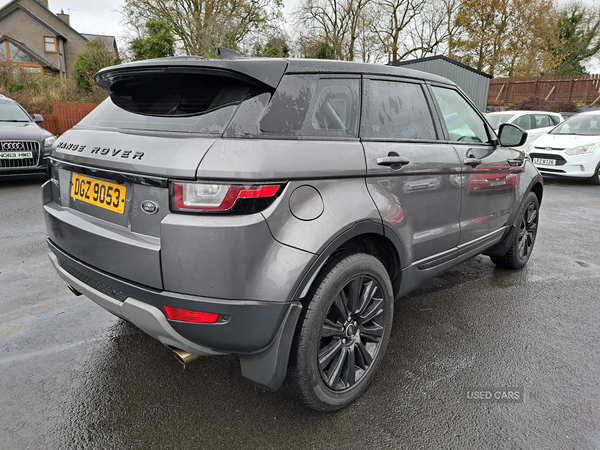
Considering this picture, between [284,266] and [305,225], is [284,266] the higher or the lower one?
the lower one

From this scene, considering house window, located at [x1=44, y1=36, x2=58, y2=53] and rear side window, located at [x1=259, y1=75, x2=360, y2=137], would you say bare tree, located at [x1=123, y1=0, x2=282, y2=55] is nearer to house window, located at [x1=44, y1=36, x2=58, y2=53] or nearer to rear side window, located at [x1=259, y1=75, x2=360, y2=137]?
house window, located at [x1=44, y1=36, x2=58, y2=53]

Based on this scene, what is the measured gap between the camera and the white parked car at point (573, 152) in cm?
1017

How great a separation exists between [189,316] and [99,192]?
79 cm

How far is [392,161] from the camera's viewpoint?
2.38 meters

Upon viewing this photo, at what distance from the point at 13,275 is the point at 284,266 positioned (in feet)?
11.0

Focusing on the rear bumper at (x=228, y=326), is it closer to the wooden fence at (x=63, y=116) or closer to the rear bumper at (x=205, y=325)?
the rear bumper at (x=205, y=325)

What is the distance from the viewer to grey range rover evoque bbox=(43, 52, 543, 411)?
177 cm

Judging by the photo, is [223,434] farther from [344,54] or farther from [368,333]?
[344,54]

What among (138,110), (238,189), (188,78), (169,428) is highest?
(188,78)

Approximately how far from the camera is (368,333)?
93.7 inches

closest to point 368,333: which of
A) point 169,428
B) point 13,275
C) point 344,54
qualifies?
point 169,428

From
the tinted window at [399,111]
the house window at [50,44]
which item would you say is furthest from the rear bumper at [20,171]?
the house window at [50,44]

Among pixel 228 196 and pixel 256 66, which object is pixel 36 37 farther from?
pixel 228 196

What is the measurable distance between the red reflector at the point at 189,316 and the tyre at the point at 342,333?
1.36ft
